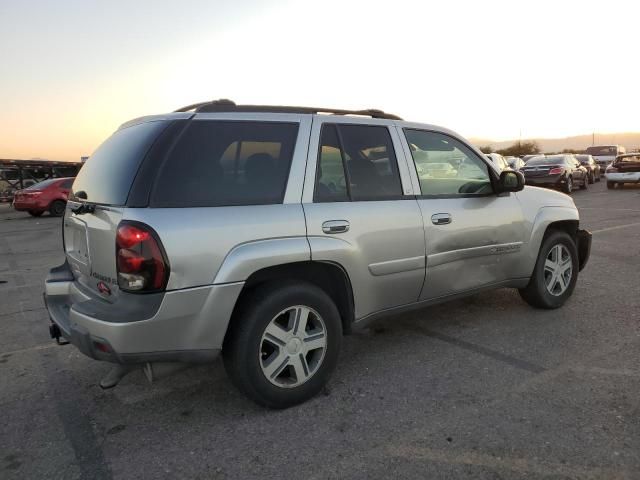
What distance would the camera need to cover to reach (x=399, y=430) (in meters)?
2.80

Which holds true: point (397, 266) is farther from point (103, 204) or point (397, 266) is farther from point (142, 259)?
point (103, 204)

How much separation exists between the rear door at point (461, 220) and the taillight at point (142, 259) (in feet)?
6.31

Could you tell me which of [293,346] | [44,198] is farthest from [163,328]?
[44,198]

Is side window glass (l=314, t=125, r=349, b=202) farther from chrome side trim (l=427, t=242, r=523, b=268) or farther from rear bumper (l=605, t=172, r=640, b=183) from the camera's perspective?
rear bumper (l=605, t=172, r=640, b=183)

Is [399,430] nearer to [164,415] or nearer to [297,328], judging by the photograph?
[297,328]

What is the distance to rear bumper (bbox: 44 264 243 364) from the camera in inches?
102

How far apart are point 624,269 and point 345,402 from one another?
5.01m

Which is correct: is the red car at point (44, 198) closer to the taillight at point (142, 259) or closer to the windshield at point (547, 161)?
the taillight at point (142, 259)

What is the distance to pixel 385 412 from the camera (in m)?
3.01

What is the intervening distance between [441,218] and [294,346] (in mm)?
1493

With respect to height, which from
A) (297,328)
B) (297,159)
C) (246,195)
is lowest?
(297,328)

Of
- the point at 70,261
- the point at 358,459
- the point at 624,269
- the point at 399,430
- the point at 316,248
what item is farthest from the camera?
the point at 624,269

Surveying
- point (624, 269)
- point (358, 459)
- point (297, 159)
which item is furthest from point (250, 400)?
point (624, 269)

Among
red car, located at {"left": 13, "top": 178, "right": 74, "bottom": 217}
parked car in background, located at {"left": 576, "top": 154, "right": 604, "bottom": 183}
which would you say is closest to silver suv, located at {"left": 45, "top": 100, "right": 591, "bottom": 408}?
red car, located at {"left": 13, "top": 178, "right": 74, "bottom": 217}
